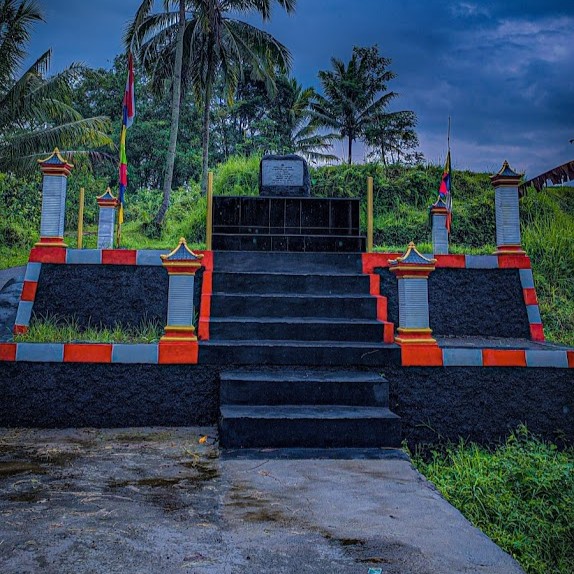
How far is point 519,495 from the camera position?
3.19 meters

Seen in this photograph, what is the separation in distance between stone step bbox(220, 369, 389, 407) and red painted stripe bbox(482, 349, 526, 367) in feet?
3.11

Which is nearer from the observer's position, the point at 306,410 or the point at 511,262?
the point at 306,410

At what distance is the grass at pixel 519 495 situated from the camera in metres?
2.71

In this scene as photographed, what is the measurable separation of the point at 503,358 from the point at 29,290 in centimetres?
442

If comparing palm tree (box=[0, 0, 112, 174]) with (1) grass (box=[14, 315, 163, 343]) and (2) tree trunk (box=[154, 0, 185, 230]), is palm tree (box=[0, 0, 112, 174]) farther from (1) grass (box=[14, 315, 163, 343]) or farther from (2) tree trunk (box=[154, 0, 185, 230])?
(1) grass (box=[14, 315, 163, 343])

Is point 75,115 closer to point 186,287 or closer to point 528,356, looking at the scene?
point 186,287

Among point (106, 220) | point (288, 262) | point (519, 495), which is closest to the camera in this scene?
point (519, 495)

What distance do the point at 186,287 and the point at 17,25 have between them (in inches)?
481

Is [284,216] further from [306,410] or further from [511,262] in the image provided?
[306,410]

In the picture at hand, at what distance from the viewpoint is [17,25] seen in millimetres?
12703

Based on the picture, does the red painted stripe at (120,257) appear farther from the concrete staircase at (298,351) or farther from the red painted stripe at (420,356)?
the red painted stripe at (420,356)

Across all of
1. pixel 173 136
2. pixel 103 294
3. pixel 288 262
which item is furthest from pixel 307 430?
pixel 173 136

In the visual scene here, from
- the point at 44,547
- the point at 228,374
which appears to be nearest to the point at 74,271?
the point at 228,374

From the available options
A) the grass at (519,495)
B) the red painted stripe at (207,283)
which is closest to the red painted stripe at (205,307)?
the red painted stripe at (207,283)
